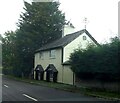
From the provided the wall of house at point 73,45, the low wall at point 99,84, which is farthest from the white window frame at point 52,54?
the low wall at point 99,84

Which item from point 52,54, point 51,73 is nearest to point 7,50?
point 52,54

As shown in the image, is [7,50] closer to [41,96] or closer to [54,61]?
[54,61]

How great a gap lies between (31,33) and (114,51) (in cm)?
3409

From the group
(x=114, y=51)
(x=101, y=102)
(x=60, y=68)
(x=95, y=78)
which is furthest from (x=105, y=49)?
(x=60, y=68)

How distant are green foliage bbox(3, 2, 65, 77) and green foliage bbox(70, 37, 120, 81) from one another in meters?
27.0

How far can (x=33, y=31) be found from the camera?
57.3 meters

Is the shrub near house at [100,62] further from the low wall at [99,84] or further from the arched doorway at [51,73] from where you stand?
the arched doorway at [51,73]

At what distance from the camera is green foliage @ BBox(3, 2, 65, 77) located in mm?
57375

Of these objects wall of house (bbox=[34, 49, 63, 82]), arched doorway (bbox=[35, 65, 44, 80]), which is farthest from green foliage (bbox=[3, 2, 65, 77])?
arched doorway (bbox=[35, 65, 44, 80])

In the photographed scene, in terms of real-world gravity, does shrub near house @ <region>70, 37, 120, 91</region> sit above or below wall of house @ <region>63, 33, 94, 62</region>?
below

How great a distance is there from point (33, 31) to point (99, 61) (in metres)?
32.5

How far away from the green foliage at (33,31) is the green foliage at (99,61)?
27.0 m

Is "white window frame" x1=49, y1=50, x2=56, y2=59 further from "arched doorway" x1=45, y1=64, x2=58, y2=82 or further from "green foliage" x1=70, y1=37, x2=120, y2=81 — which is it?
"green foliage" x1=70, y1=37, x2=120, y2=81

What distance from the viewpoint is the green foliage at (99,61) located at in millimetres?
24836
